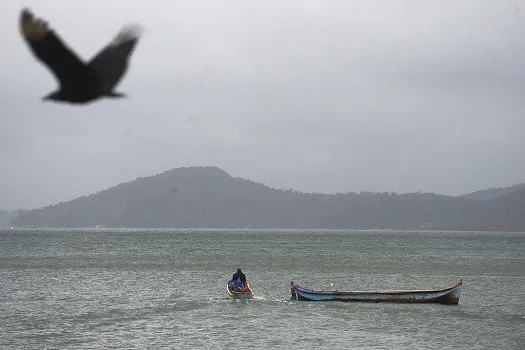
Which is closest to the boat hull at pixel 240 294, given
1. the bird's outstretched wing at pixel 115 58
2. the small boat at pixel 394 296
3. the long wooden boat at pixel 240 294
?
the long wooden boat at pixel 240 294

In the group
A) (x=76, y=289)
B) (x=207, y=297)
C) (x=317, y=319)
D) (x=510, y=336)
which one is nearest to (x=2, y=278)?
(x=76, y=289)

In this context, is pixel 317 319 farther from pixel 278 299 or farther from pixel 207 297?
pixel 207 297

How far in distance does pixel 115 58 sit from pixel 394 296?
41.2 metres

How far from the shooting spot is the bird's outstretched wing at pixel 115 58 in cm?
405

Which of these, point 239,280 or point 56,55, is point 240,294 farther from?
point 56,55

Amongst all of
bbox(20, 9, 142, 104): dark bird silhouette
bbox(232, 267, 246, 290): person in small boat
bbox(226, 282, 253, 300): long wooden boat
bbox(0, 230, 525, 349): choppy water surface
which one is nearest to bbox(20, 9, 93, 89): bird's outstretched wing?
bbox(20, 9, 142, 104): dark bird silhouette

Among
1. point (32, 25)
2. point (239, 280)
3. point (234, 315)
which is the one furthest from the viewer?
point (239, 280)

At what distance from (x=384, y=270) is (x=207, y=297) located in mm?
34770

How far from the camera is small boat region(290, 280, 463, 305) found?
142 feet

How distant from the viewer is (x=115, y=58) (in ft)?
13.9

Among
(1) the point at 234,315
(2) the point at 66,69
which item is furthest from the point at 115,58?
(1) the point at 234,315

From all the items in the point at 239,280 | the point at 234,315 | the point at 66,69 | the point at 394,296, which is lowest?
the point at 234,315

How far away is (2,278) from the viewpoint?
6353 cm

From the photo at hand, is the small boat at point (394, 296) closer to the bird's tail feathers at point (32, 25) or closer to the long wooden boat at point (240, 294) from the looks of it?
the long wooden boat at point (240, 294)
